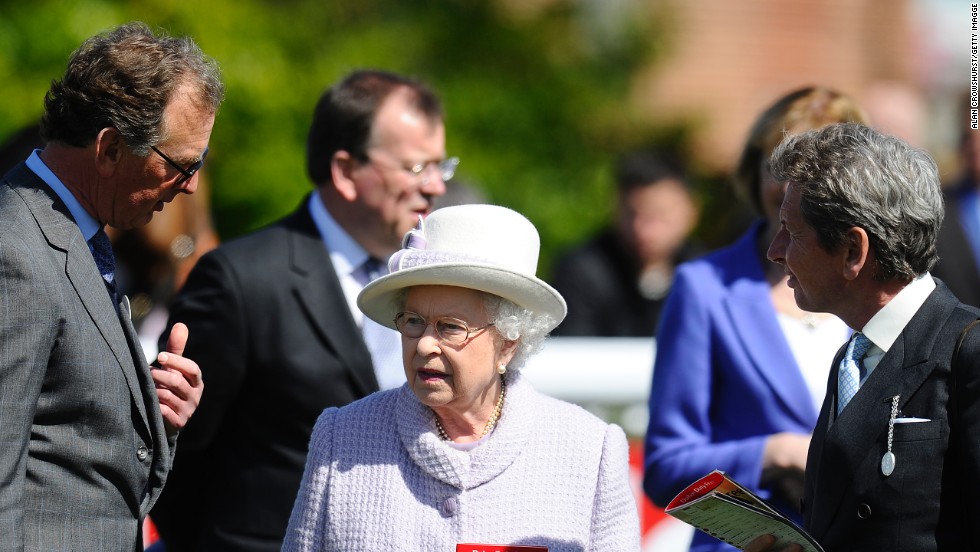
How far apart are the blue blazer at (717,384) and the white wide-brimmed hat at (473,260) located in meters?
0.85

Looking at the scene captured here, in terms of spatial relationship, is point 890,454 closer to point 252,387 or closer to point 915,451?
point 915,451

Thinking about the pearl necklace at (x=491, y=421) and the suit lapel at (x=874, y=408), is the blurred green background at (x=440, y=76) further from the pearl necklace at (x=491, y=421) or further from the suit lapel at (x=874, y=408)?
the suit lapel at (x=874, y=408)

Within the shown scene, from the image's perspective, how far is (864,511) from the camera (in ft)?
9.70

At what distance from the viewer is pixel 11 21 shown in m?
8.42

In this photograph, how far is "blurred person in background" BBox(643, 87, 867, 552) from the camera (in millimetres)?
4039

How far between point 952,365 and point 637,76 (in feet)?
30.0

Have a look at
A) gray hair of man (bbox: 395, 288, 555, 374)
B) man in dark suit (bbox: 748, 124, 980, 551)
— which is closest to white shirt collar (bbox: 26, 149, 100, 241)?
gray hair of man (bbox: 395, 288, 555, 374)

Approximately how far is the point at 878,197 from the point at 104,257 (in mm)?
1952

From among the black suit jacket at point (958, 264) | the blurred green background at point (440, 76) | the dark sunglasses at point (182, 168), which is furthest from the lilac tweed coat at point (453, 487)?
the blurred green background at point (440, 76)

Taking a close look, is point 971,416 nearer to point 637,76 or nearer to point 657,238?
point 657,238

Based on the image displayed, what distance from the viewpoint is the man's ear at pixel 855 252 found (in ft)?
9.96

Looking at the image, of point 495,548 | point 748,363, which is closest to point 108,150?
point 495,548

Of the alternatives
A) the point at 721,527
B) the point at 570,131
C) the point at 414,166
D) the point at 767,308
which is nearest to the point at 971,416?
the point at 721,527

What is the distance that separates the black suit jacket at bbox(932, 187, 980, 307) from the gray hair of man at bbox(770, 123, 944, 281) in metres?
3.68
